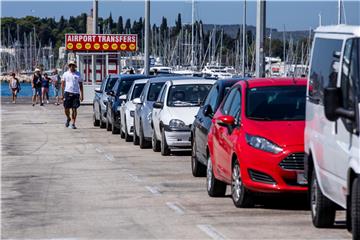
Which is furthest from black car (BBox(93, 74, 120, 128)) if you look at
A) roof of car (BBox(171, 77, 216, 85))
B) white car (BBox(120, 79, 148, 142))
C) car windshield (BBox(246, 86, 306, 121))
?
car windshield (BBox(246, 86, 306, 121))

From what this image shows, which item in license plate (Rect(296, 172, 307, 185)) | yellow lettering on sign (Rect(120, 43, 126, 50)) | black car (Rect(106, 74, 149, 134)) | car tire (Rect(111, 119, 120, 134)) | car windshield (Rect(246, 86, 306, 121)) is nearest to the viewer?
license plate (Rect(296, 172, 307, 185))

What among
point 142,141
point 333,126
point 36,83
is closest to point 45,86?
point 36,83

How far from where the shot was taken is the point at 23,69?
125000mm

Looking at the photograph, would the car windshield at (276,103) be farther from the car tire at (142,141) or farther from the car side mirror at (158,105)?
the car tire at (142,141)

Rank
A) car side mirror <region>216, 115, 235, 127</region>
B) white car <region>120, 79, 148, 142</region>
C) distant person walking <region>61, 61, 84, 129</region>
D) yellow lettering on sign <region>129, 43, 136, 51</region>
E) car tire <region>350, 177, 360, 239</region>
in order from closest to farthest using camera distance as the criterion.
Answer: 1. car tire <region>350, 177, 360, 239</region>
2. car side mirror <region>216, 115, 235, 127</region>
3. white car <region>120, 79, 148, 142</region>
4. distant person walking <region>61, 61, 84, 129</region>
5. yellow lettering on sign <region>129, 43, 136, 51</region>

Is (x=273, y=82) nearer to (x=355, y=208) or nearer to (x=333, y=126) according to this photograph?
(x=333, y=126)

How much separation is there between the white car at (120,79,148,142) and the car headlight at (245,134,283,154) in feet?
45.7

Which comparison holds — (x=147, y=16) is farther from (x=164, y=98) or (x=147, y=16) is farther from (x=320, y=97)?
(x=320, y=97)

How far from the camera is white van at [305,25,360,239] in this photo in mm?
10984

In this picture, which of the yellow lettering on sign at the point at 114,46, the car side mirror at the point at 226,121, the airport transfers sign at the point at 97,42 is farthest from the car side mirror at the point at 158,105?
the yellow lettering on sign at the point at 114,46

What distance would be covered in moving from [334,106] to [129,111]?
701 inches

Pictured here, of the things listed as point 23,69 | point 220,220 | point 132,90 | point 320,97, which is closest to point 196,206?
point 220,220

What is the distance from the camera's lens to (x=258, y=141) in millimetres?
14430

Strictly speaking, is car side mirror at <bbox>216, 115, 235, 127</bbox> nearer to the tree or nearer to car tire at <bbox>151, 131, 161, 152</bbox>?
car tire at <bbox>151, 131, 161, 152</bbox>
